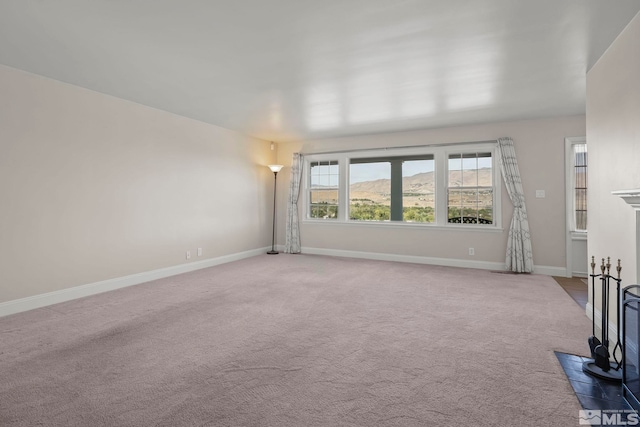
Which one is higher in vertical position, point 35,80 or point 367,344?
point 35,80

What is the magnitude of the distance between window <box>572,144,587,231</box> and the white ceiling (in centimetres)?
93

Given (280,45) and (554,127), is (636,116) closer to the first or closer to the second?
(280,45)

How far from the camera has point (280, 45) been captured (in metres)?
2.76

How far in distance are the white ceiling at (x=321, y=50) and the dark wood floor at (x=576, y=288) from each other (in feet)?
8.38

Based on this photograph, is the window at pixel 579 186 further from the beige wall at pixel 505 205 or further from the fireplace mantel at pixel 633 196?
the fireplace mantel at pixel 633 196

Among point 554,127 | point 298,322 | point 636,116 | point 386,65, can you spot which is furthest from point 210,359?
point 554,127

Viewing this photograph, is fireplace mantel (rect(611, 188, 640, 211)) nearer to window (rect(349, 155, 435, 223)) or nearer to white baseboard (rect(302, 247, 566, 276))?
white baseboard (rect(302, 247, 566, 276))

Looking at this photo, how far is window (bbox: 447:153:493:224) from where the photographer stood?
18.4 ft

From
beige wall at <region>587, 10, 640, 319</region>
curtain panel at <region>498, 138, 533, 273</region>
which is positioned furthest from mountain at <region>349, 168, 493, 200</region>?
beige wall at <region>587, 10, 640, 319</region>

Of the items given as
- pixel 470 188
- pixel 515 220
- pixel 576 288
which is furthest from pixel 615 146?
pixel 470 188

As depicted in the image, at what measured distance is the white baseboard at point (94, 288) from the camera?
10.8 ft

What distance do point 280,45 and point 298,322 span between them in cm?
256
